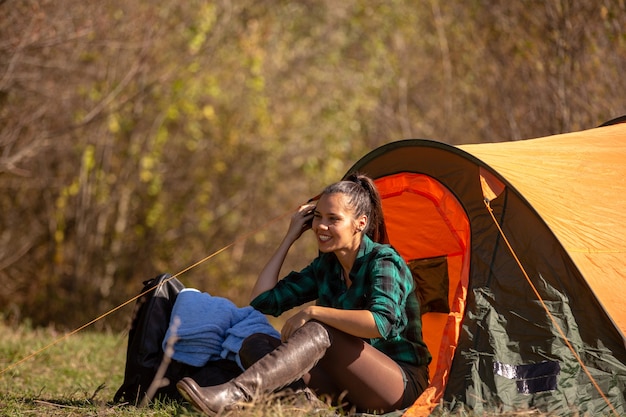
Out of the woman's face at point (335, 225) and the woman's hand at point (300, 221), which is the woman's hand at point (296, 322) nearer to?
the woman's face at point (335, 225)

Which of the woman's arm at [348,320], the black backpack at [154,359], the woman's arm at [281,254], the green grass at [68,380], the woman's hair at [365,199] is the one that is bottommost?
the green grass at [68,380]

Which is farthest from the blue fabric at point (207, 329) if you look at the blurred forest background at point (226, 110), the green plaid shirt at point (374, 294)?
the blurred forest background at point (226, 110)

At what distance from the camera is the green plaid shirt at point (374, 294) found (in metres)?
4.17

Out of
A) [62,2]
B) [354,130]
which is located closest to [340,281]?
[62,2]

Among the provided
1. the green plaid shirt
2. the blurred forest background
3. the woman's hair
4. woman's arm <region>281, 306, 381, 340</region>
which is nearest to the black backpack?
the green plaid shirt

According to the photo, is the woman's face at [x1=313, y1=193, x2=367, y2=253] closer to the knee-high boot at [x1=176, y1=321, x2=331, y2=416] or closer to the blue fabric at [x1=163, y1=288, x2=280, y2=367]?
the knee-high boot at [x1=176, y1=321, x2=331, y2=416]

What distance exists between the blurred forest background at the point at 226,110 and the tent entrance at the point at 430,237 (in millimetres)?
3528

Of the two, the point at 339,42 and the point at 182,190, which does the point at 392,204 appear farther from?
the point at 339,42

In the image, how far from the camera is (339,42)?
1273cm

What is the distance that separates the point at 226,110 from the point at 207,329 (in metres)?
7.40

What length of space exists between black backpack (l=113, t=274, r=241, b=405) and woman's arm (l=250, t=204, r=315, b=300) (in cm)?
41

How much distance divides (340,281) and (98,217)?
7.18 metres

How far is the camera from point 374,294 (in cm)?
417

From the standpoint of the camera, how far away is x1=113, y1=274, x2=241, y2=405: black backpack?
476 cm
